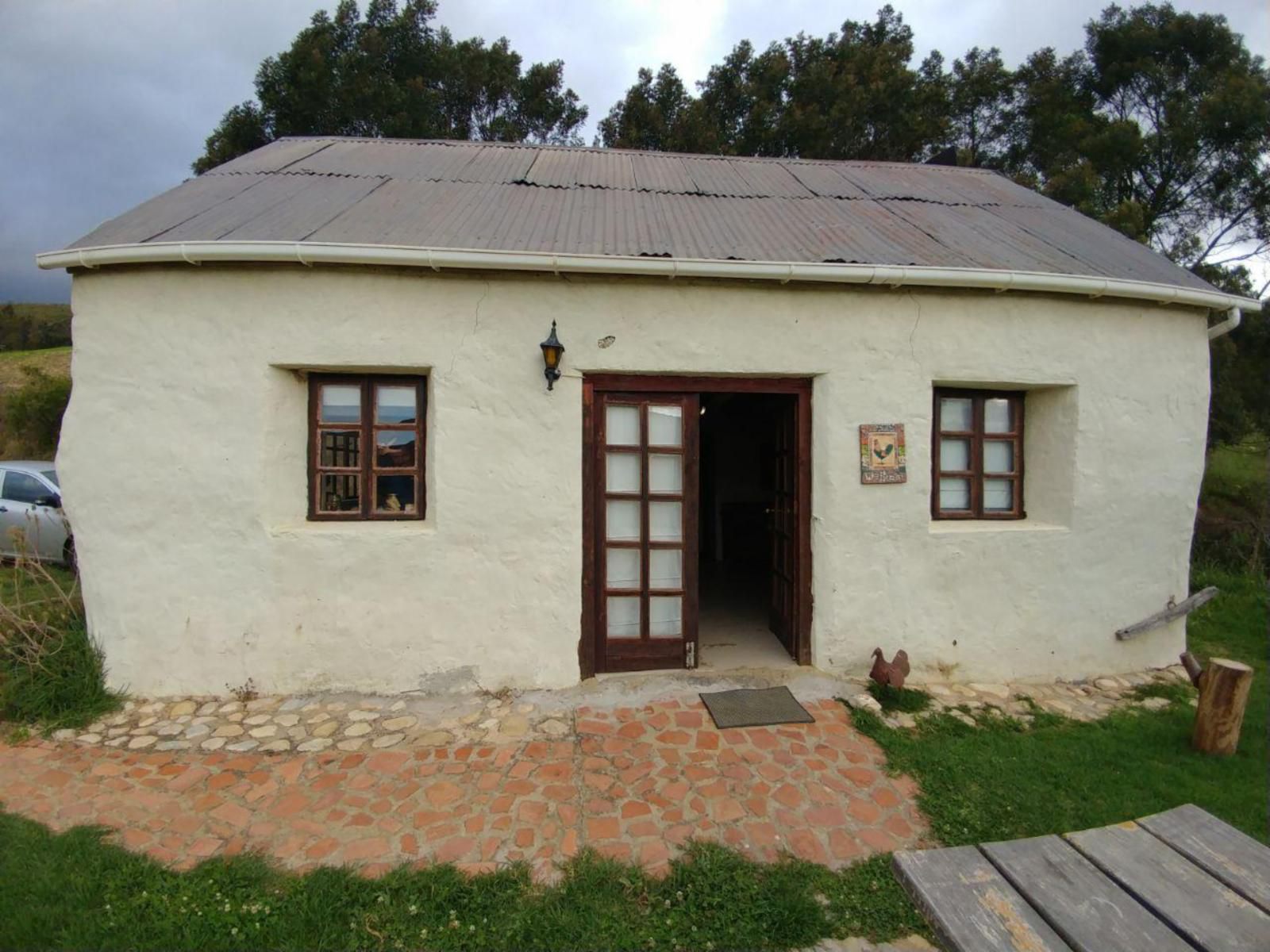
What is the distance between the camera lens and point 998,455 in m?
5.02

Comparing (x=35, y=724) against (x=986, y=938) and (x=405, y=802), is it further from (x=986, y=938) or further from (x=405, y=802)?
Result: (x=986, y=938)

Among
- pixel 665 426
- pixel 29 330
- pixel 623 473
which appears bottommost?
pixel 623 473

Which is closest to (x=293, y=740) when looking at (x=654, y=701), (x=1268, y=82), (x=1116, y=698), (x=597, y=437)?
(x=654, y=701)

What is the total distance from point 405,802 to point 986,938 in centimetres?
271

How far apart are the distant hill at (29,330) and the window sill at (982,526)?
37334 mm

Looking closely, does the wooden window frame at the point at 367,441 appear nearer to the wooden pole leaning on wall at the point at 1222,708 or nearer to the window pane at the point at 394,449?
the window pane at the point at 394,449

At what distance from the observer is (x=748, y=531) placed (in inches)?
348

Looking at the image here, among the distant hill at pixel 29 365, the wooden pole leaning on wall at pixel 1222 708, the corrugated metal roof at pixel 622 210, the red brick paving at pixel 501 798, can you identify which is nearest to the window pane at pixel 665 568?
the red brick paving at pixel 501 798

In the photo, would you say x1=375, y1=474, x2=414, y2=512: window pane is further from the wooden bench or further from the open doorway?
the wooden bench

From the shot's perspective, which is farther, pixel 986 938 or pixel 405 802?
pixel 405 802

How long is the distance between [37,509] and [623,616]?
8725 mm

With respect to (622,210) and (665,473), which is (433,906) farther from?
(622,210)

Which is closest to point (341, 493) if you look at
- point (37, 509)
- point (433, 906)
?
point (433, 906)

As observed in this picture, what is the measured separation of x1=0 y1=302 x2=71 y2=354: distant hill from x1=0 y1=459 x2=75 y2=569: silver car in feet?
88.1
